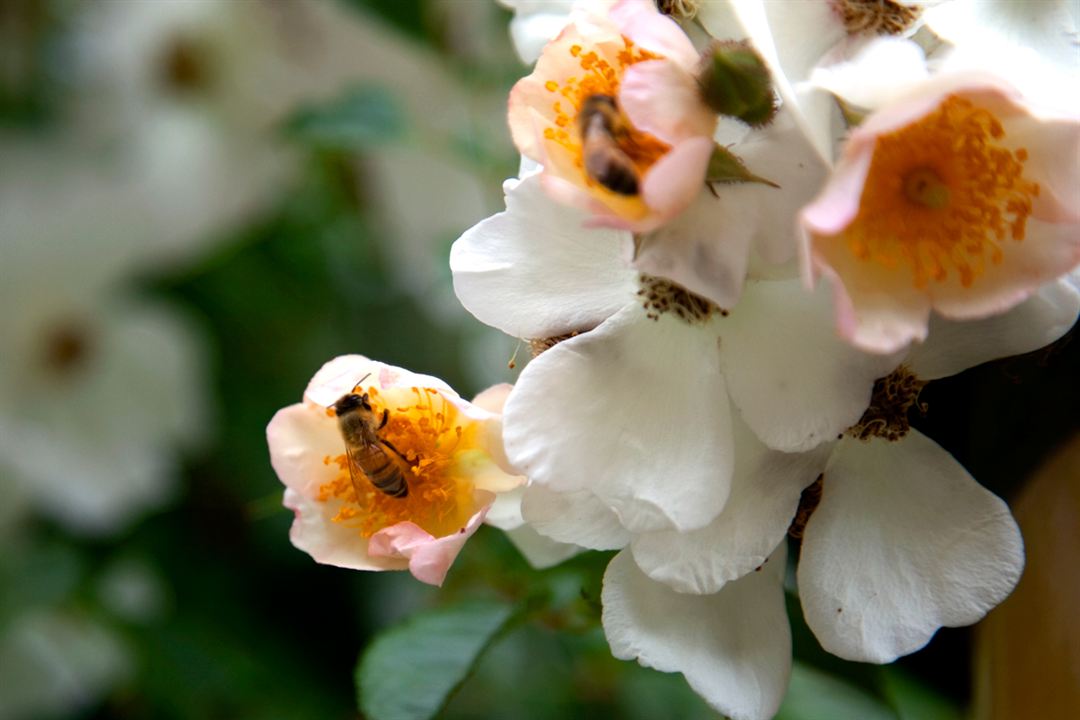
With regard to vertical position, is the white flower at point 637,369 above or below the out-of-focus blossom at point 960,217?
below

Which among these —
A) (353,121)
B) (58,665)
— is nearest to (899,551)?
(353,121)

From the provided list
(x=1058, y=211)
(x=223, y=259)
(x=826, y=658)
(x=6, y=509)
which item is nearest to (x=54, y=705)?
(x=6, y=509)

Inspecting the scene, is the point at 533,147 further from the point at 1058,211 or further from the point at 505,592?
the point at 505,592

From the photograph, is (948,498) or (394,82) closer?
(948,498)

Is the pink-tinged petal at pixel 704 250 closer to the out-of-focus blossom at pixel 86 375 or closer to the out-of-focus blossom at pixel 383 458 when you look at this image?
the out-of-focus blossom at pixel 383 458

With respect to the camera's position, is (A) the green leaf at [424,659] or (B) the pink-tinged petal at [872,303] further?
(A) the green leaf at [424,659]

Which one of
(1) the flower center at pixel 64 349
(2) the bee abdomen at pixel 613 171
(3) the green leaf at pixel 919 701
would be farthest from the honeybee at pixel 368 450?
(1) the flower center at pixel 64 349
